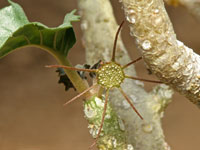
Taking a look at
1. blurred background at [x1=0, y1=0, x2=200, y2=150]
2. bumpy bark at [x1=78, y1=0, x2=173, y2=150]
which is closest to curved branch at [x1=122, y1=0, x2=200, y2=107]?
bumpy bark at [x1=78, y1=0, x2=173, y2=150]

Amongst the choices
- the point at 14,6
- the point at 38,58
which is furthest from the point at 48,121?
the point at 14,6

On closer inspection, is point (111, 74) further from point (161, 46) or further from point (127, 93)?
point (127, 93)

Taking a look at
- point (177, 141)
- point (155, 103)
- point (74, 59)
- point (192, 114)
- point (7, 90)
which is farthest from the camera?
point (74, 59)

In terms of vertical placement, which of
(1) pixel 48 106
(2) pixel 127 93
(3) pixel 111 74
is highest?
(3) pixel 111 74

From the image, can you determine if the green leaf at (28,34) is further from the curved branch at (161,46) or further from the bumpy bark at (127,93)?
the bumpy bark at (127,93)

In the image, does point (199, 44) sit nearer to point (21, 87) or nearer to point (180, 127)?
point (180, 127)

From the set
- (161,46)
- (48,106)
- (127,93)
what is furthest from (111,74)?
(48,106)
